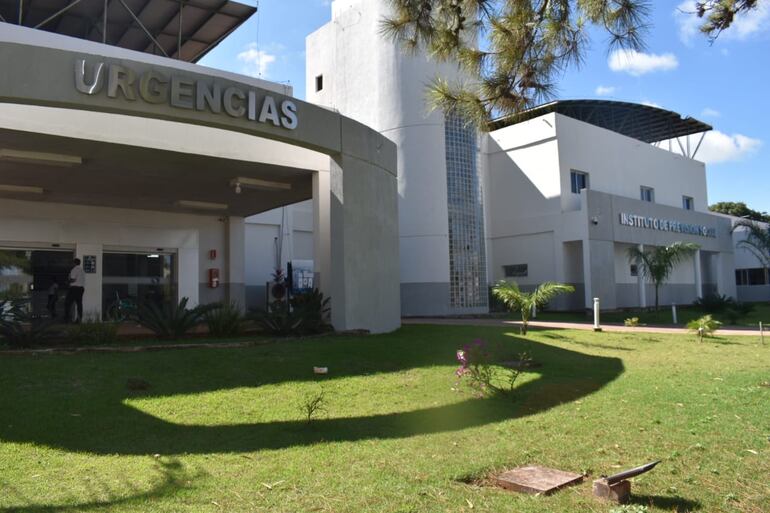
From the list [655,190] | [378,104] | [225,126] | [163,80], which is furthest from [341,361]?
[655,190]

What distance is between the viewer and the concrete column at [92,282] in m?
15.9

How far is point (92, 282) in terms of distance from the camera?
16.1m

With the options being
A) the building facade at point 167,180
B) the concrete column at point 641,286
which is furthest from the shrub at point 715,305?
the building facade at point 167,180

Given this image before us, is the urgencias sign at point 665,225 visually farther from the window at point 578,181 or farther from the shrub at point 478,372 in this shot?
the shrub at point 478,372

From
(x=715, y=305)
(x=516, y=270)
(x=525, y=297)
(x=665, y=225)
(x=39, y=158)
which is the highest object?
(x=665, y=225)

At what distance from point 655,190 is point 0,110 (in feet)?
97.7

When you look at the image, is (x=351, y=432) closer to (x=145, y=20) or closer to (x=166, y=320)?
(x=166, y=320)

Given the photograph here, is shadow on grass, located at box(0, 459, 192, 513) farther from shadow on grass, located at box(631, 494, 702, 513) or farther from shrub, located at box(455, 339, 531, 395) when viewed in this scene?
shrub, located at box(455, 339, 531, 395)

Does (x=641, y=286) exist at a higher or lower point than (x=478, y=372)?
higher

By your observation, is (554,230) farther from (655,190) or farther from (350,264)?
(350,264)


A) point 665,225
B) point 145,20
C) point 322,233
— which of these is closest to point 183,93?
point 322,233

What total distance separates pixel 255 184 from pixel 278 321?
3847 millimetres

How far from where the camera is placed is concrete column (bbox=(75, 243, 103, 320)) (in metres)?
15.9

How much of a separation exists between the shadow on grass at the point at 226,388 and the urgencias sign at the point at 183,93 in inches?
160
